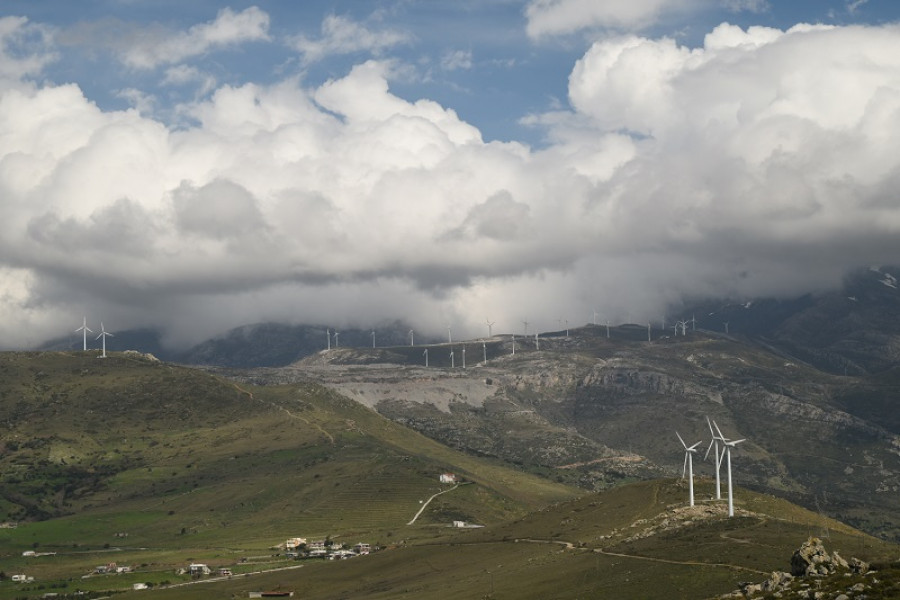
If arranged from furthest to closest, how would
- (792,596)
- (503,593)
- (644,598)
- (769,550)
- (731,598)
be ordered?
(503,593), (769,550), (644,598), (731,598), (792,596)

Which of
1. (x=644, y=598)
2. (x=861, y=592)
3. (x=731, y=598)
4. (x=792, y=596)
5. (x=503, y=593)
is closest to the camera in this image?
(x=861, y=592)

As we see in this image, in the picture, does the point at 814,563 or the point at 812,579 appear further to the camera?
the point at 814,563

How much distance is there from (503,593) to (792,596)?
97.1m

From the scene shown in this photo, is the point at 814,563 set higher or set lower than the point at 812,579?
lower

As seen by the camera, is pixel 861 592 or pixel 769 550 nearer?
pixel 861 592

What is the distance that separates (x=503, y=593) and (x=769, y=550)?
45.8 m

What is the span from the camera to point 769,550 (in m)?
184

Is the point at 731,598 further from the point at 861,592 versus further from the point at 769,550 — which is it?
the point at 769,550

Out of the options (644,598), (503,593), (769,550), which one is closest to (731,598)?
(644,598)

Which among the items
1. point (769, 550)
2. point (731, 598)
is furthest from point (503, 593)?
point (731, 598)

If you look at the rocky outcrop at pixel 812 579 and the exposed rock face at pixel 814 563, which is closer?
the rocky outcrop at pixel 812 579

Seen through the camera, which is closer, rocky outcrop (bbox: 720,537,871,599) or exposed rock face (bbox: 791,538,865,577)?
rocky outcrop (bbox: 720,537,871,599)

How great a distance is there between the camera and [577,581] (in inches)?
7628

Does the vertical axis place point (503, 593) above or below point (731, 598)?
below
